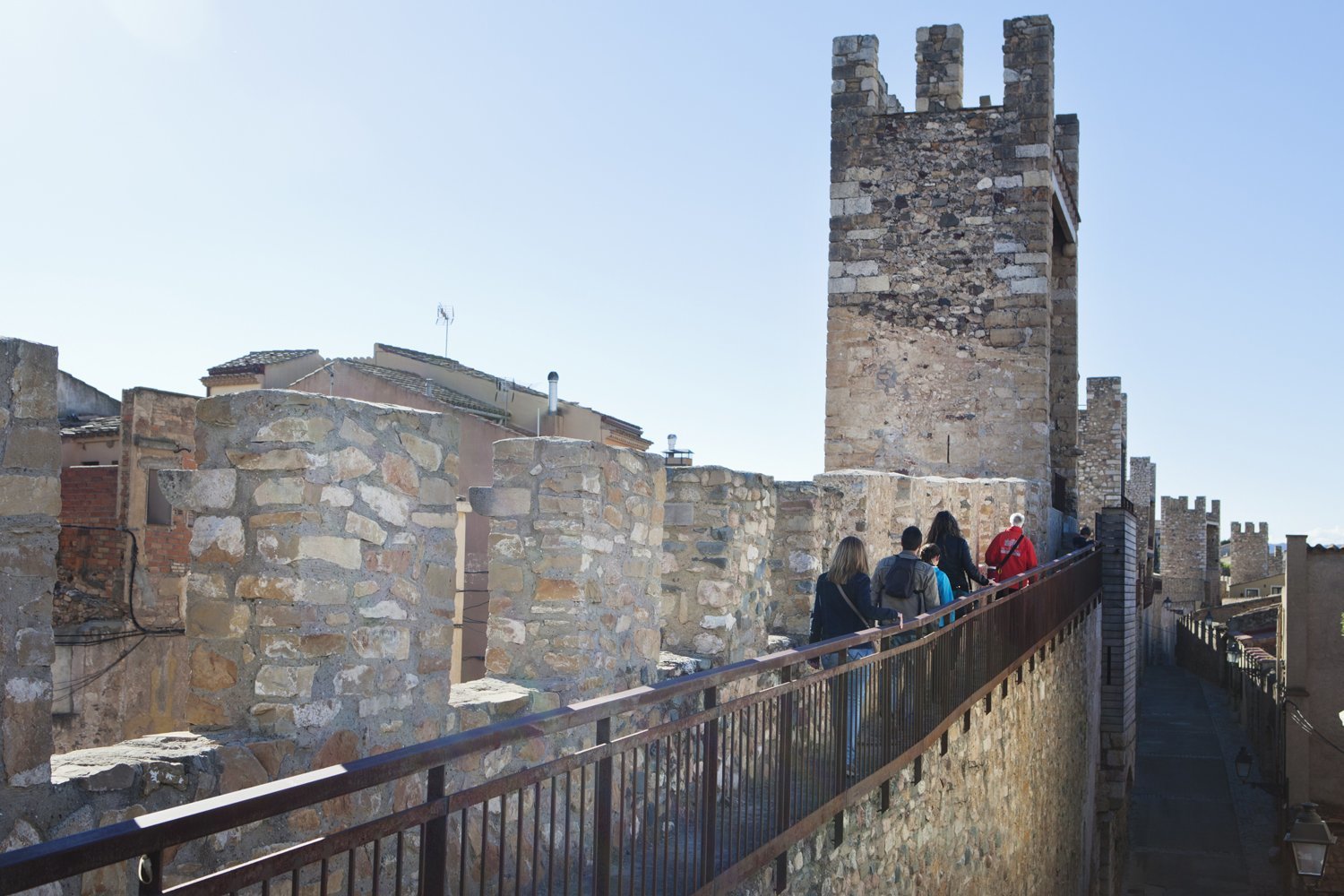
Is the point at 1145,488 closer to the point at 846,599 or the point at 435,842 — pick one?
the point at 846,599

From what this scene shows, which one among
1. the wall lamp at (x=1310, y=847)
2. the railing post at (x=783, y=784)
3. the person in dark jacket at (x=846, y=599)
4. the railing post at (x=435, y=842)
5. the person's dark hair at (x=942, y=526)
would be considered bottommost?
the wall lamp at (x=1310, y=847)

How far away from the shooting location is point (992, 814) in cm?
1002

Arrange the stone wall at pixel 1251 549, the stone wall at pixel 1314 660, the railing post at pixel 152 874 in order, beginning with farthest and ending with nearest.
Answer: the stone wall at pixel 1251 549
the stone wall at pixel 1314 660
the railing post at pixel 152 874

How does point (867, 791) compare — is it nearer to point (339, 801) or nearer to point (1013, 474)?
point (339, 801)

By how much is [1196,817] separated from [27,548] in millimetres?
24079

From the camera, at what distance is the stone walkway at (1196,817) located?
20312mm

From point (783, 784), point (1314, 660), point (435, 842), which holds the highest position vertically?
point (435, 842)

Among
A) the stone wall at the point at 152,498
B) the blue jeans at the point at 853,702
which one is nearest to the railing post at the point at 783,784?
the blue jeans at the point at 853,702

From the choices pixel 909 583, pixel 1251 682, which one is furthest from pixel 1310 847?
pixel 1251 682

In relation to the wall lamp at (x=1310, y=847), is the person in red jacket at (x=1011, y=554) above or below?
above

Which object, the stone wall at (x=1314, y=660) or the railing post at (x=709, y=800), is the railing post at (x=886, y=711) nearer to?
the railing post at (x=709, y=800)

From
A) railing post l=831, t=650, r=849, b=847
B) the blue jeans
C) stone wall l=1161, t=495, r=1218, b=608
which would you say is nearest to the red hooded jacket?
the blue jeans

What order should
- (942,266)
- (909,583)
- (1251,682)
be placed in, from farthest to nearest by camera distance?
(1251,682), (942,266), (909,583)

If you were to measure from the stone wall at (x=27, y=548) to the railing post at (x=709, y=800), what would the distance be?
2.18 m
